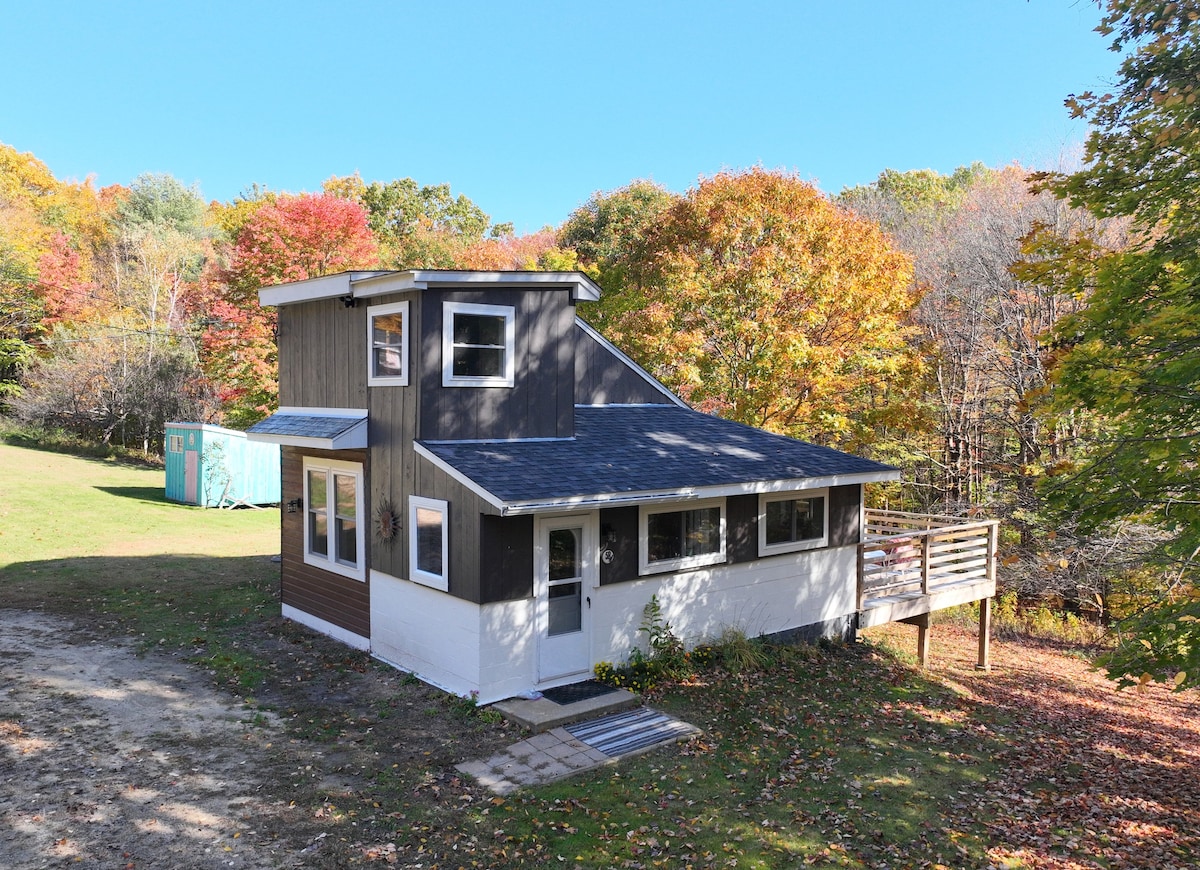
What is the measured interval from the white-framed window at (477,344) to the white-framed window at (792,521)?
4.58 metres

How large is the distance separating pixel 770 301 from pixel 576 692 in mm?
12146

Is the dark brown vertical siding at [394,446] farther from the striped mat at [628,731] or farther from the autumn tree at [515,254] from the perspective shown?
the autumn tree at [515,254]

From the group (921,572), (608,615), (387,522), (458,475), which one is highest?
(458,475)

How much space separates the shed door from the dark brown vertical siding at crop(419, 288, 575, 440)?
1752 centimetres

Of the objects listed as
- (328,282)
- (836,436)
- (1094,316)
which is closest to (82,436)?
(328,282)

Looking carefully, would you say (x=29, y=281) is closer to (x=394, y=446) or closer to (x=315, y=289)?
(x=315, y=289)

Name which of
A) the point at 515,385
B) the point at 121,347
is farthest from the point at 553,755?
the point at 121,347

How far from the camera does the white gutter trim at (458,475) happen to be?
871 centimetres

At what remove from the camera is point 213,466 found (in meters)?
24.6

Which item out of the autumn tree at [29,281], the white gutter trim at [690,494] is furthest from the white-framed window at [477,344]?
the autumn tree at [29,281]

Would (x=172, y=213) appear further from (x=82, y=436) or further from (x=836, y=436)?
(x=836, y=436)

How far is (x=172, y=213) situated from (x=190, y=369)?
1779 centimetres

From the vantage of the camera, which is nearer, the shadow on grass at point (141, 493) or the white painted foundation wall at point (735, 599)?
the white painted foundation wall at point (735, 599)

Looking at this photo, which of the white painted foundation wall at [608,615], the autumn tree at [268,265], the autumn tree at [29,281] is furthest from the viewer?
the autumn tree at [29,281]
